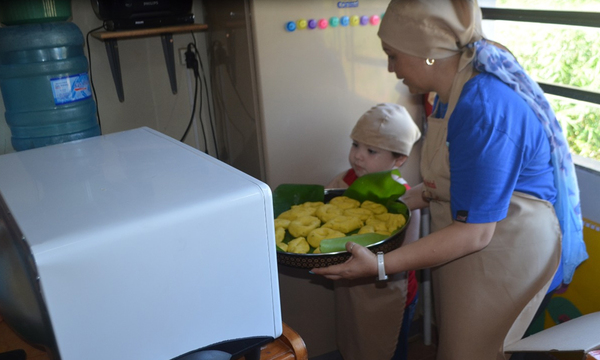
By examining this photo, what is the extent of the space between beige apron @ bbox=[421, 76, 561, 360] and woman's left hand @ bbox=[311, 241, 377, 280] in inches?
9.8

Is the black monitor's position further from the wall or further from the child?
the child

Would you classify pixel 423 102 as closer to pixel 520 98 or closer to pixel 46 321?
pixel 520 98

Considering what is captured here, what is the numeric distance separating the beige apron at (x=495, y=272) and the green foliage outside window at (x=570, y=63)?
53 centimetres

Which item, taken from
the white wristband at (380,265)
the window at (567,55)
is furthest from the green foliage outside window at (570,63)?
the white wristband at (380,265)

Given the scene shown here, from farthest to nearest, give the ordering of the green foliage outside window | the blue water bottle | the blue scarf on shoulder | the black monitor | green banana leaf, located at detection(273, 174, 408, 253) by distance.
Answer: the blue water bottle < the black monitor < the green foliage outside window < green banana leaf, located at detection(273, 174, 408, 253) < the blue scarf on shoulder

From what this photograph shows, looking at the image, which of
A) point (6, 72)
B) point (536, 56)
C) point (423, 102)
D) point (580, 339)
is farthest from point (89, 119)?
point (580, 339)

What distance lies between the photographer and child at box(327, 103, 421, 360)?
1650mm

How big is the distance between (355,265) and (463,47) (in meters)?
0.54

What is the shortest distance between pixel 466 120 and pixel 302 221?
1.66 feet

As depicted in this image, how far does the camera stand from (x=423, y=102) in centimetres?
190

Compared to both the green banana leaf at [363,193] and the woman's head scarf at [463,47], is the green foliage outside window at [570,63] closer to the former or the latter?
the woman's head scarf at [463,47]

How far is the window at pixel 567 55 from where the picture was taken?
Answer: 1503mm

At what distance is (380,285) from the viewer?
1660 millimetres

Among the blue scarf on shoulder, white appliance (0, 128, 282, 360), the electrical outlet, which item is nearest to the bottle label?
the electrical outlet
